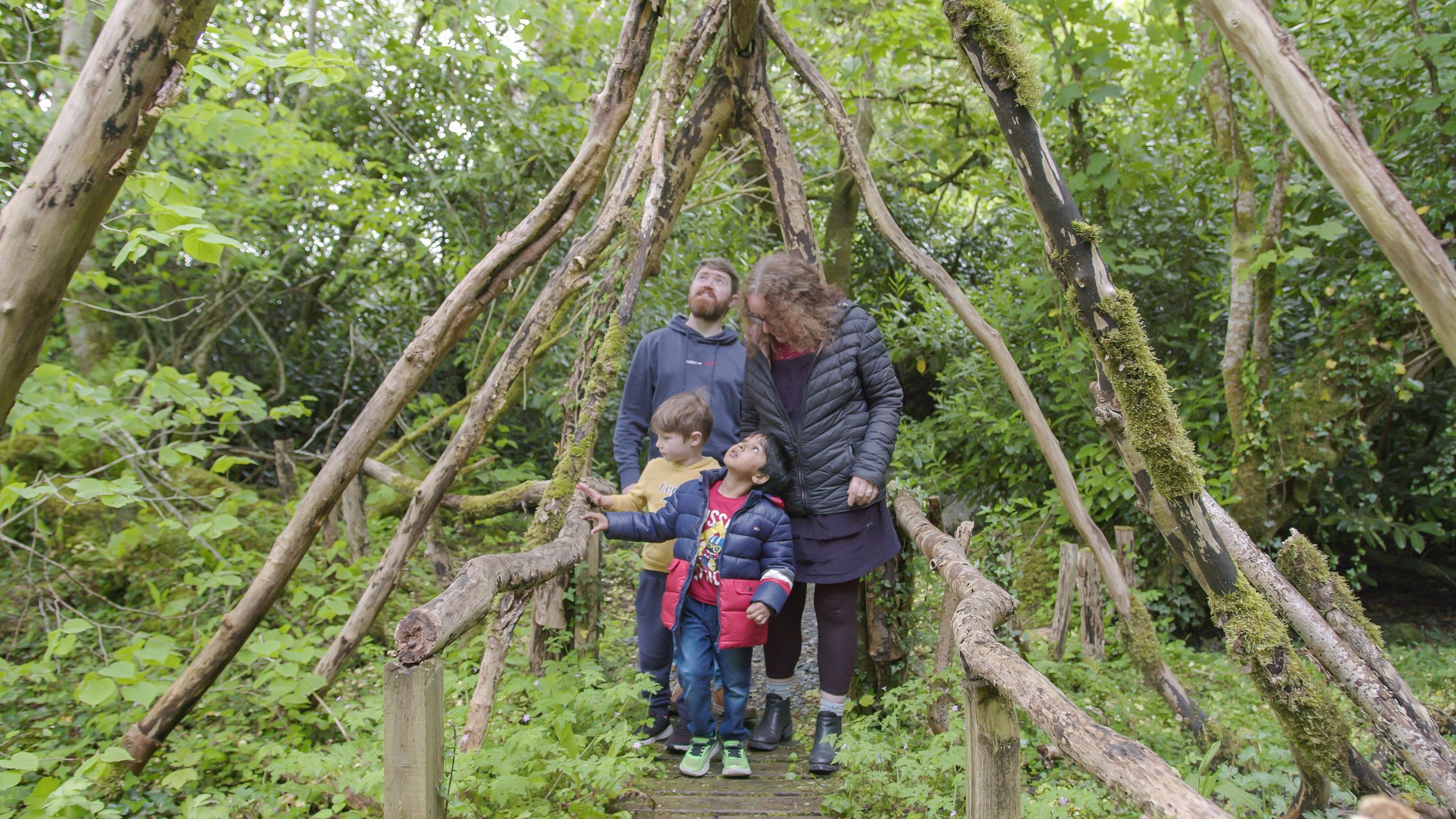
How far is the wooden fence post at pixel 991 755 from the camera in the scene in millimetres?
1915

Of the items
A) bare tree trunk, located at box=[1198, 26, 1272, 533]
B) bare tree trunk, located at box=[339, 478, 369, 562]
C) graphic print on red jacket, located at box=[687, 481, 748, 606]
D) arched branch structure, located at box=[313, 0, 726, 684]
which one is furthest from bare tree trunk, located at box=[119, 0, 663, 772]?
bare tree trunk, located at box=[1198, 26, 1272, 533]

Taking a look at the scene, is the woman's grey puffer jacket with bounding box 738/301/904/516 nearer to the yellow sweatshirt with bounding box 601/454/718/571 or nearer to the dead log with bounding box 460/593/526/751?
the yellow sweatshirt with bounding box 601/454/718/571

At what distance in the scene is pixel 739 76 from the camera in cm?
448

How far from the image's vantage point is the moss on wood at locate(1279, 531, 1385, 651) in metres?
2.91

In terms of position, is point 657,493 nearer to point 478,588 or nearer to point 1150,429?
point 478,588

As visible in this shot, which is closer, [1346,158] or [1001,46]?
[1346,158]

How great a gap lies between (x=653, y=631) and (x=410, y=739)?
164cm

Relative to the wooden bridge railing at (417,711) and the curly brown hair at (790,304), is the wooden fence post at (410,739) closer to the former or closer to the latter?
the wooden bridge railing at (417,711)

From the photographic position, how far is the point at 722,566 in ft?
10.3

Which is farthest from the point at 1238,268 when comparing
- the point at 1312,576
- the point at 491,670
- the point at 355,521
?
the point at 355,521

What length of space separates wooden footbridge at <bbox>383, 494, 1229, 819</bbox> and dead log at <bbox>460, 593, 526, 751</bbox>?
0.22m

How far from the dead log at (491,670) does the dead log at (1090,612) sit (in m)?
3.21

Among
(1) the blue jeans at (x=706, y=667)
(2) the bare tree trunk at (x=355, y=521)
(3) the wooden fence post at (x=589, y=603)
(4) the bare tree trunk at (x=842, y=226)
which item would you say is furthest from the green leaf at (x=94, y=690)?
(4) the bare tree trunk at (x=842, y=226)

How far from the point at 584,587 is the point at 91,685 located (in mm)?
1973
